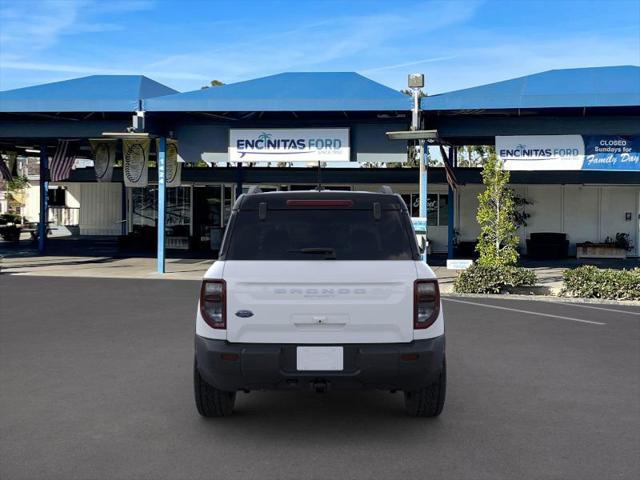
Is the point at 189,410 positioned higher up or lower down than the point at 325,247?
lower down

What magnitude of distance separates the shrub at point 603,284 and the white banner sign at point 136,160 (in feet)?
43.6

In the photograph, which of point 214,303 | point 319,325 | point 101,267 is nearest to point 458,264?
point 319,325

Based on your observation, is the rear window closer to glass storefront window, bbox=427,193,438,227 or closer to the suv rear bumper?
the suv rear bumper

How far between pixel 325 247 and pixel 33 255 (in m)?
23.4

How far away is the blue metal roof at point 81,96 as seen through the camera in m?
19.2

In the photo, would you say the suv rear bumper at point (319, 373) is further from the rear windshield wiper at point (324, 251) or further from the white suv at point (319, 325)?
the rear windshield wiper at point (324, 251)

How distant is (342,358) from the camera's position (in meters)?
4.83

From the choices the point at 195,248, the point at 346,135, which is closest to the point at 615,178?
the point at 346,135

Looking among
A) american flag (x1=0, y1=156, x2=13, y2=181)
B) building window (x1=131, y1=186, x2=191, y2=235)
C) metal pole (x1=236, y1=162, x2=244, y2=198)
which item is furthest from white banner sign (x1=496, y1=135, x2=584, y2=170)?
american flag (x1=0, y1=156, x2=13, y2=181)

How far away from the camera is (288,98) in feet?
59.9

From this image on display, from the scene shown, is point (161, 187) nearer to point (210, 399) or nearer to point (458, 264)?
point (458, 264)

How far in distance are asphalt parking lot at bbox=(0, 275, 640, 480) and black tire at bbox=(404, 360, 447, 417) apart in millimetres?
86

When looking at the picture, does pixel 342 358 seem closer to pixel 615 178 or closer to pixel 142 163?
pixel 142 163

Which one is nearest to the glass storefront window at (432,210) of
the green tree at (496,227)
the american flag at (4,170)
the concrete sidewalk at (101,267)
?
the concrete sidewalk at (101,267)
